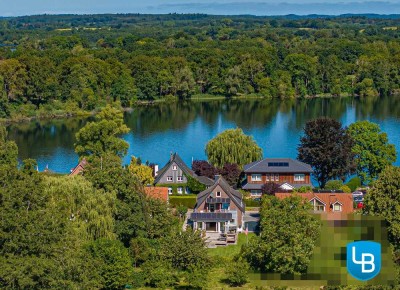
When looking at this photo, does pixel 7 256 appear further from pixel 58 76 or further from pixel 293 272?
pixel 58 76

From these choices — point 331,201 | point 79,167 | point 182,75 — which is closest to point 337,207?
point 331,201

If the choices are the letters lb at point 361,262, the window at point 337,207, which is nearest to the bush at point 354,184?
the window at point 337,207

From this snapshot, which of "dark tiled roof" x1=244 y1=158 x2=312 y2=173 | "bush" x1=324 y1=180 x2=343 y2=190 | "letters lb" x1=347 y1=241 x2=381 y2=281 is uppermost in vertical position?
"dark tiled roof" x1=244 y1=158 x2=312 y2=173

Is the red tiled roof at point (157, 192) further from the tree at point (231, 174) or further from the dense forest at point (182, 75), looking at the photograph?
the dense forest at point (182, 75)

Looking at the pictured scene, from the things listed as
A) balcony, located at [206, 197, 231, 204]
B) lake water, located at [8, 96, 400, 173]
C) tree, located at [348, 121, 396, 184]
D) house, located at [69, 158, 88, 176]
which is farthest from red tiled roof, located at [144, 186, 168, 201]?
lake water, located at [8, 96, 400, 173]

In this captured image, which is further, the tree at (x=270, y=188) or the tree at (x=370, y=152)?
the tree at (x=370, y=152)

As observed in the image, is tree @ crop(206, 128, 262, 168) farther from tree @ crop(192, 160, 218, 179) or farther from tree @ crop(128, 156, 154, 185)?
tree @ crop(128, 156, 154, 185)
